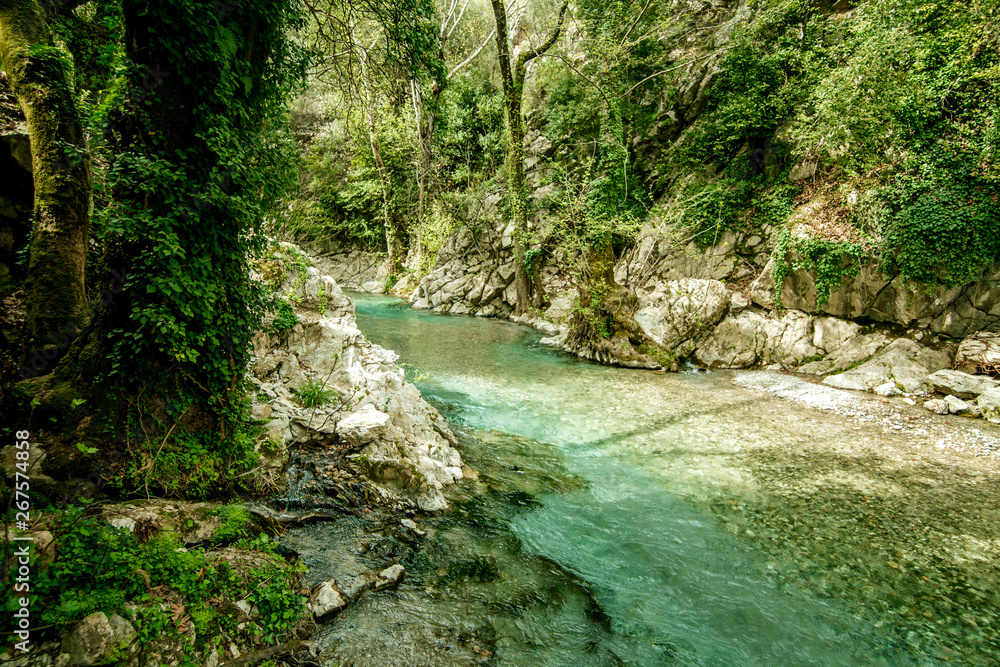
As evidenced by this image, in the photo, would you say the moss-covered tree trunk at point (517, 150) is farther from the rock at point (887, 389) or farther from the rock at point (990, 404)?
the rock at point (990, 404)

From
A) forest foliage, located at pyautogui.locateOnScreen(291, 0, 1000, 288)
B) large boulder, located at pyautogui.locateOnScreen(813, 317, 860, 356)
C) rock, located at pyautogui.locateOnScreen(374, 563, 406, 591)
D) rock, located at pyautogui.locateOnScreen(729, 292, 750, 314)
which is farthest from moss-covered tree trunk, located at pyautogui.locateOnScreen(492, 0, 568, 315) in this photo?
rock, located at pyautogui.locateOnScreen(374, 563, 406, 591)

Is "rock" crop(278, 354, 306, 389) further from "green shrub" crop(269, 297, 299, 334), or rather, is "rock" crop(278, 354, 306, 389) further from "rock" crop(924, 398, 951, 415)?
"rock" crop(924, 398, 951, 415)

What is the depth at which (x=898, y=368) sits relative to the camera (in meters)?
10.3

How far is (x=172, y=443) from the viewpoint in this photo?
4297 millimetres

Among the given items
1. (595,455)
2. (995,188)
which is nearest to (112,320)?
(595,455)

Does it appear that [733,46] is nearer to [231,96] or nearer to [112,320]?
[231,96]

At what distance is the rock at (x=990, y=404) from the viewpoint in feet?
28.0

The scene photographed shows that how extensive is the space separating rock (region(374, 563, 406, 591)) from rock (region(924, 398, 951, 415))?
1134cm

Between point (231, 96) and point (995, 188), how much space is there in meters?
14.8

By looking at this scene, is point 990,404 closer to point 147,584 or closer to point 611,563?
point 611,563

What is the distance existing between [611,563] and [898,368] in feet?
33.4

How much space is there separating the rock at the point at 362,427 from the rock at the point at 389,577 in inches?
74.6

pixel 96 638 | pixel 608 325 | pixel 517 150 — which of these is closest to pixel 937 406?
pixel 608 325

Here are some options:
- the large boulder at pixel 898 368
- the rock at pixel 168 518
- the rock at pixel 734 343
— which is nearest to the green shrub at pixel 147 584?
the rock at pixel 168 518
